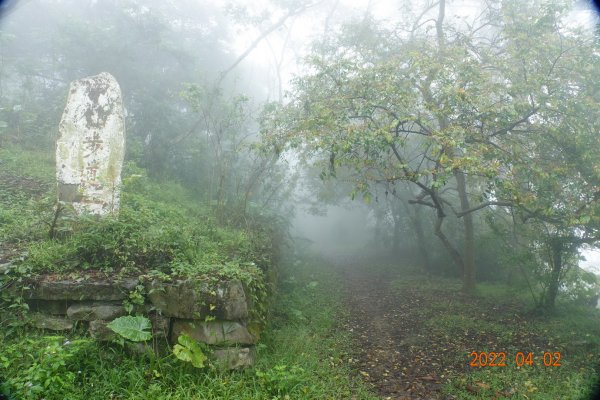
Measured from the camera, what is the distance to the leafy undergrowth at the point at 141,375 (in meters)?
3.51

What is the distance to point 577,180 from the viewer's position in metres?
6.65

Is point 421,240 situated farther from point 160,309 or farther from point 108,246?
point 108,246

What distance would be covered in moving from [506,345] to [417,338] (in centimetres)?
134

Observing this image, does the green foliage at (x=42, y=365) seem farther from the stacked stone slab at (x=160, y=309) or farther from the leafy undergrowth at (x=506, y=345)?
the leafy undergrowth at (x=506, y=345)

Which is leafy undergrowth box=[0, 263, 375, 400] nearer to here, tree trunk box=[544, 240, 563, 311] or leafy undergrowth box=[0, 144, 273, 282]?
leafy undergrowth box=[0, 144, 273, 282]

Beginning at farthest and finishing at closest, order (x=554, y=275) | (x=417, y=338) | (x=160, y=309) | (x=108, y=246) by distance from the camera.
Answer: (x=554, y=275) → (x=417, y=338) → (x=108, y=246) → (x=160, y=309)

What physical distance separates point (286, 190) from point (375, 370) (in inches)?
380

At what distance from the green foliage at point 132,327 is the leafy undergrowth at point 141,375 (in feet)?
0.90

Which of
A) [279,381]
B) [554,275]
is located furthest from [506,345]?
[279,381]

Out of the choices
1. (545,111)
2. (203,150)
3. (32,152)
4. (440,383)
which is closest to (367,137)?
(545,111)

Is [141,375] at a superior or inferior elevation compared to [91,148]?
inferior
